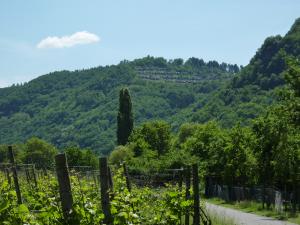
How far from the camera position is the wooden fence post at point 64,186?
661 cm

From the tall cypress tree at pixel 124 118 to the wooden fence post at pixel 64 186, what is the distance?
3244 inches

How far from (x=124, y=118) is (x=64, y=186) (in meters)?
82.7

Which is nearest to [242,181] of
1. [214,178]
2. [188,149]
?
[214,178]

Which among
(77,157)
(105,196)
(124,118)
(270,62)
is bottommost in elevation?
(77,157)

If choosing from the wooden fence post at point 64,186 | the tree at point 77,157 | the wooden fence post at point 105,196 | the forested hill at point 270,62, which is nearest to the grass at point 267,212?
the wooden fence post at point 105,196

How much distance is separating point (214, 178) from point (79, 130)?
14480 cm

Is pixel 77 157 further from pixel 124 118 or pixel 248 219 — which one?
pixel 248 219

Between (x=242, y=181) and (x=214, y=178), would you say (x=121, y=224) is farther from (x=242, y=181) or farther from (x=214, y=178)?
(x=214, y=178)

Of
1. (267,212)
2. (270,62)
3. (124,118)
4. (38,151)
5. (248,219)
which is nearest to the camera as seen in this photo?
(248,219)

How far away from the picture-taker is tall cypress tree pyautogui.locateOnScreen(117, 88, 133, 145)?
294 ft

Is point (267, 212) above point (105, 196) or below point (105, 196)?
below

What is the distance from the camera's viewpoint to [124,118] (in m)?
89.3

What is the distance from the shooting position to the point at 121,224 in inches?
291

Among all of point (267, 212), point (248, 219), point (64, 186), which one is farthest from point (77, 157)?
point (64, 186)
